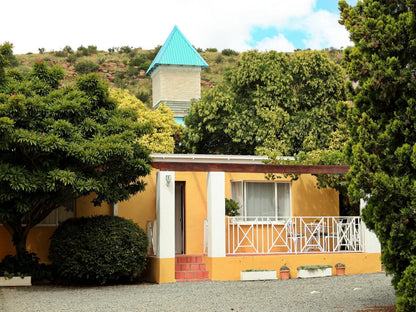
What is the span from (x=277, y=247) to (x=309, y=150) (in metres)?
10.7

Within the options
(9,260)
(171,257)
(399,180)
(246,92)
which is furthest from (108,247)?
(246,92)

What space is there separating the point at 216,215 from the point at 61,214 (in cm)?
403

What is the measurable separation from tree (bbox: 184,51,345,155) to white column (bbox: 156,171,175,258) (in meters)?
12.3

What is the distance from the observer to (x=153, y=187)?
15.4 metres

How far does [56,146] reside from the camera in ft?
37.9

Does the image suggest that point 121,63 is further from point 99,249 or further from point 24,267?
point 99,249

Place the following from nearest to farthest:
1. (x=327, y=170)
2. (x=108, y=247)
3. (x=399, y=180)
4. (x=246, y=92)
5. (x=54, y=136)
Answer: (x=399, y=180)
(x=54, y=136)
(x=108, y=247)
(x=327, y=170)
(x=246, y=92)

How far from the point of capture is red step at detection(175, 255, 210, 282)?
44.0ft

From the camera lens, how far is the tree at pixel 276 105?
26.0 meters

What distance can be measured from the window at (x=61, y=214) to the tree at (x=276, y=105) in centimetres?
1210

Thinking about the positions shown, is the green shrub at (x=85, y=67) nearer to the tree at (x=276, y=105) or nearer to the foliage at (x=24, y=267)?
the tree at (x=276, y=105)

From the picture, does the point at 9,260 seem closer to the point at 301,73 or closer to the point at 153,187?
the point at 153,187

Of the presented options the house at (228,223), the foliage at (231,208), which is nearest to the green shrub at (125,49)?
the house at (228,223)

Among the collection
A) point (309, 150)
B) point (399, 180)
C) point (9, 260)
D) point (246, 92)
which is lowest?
point (9, 260)
